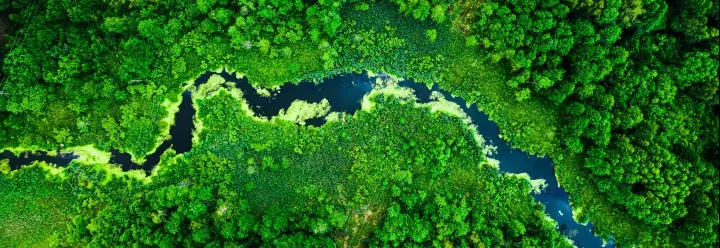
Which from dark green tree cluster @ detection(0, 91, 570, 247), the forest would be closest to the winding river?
the forest

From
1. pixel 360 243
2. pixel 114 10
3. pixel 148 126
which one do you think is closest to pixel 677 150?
pixel 360 243

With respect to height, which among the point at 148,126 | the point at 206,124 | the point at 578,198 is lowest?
the point at 148,126

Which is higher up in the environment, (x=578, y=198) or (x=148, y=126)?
(x=578, y=198)

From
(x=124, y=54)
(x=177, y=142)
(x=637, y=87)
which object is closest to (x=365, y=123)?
(x=177, y=142)

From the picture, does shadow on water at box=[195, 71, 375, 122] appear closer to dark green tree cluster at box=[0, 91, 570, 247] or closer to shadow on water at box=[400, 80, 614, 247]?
dark green tree cluster at box=[0, 91, 570, 247]

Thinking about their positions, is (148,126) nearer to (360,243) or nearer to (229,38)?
(229,38)

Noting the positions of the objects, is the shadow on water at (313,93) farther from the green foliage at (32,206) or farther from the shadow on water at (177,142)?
the green foliage at (32,206)

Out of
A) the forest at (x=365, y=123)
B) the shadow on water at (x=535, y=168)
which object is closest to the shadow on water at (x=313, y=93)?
the forest at (x=365, y=123)
